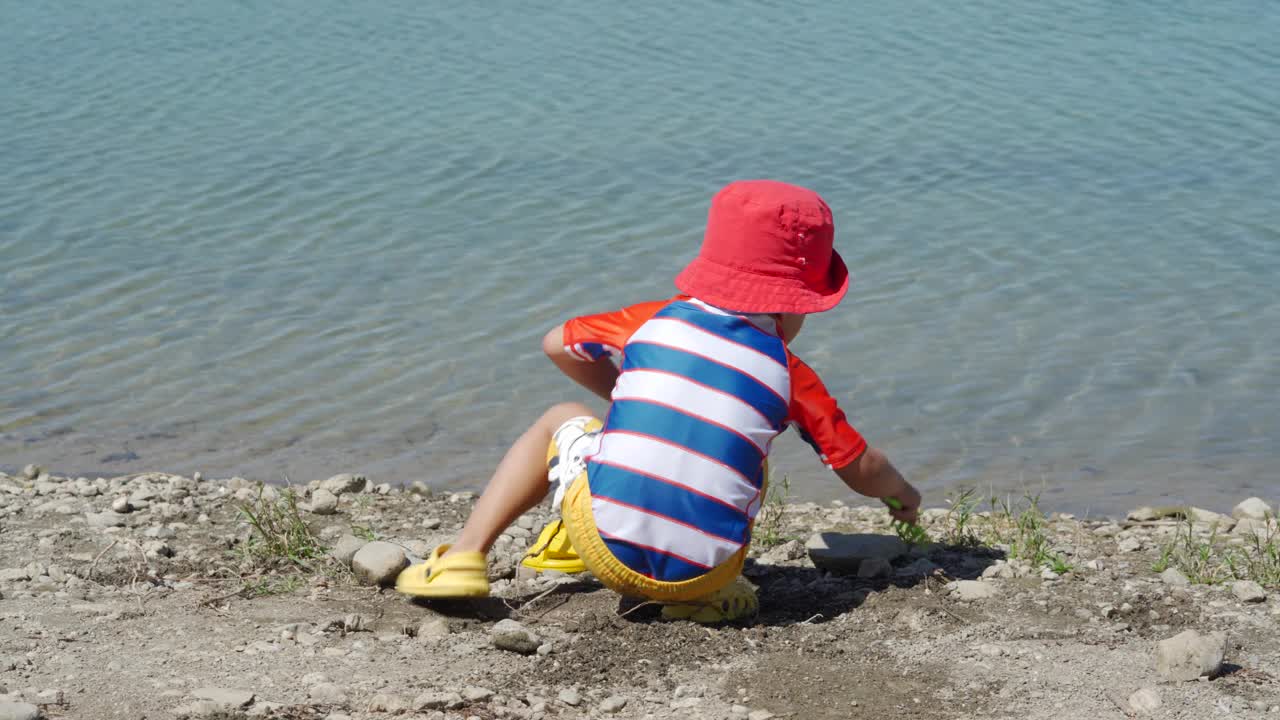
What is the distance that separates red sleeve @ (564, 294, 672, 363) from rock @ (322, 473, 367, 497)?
2022 millimetres

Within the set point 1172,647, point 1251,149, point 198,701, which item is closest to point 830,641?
point 1172,647

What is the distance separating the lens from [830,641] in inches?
146

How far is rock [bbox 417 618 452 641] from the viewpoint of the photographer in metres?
3.70

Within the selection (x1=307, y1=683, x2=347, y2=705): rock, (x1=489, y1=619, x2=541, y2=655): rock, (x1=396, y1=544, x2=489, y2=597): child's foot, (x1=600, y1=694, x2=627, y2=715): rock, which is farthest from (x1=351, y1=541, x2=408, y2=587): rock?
(x1=600, y1=694, x2=627, y2=715): rock

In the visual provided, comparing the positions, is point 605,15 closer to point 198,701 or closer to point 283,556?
point 283,556

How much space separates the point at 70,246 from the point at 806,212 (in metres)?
7.06

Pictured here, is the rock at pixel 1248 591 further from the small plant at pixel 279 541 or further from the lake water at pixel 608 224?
the small plant at pixel 279 541

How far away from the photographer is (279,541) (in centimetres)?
438

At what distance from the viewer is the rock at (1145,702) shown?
3234 mm

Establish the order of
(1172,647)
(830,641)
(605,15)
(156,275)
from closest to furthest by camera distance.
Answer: (1172,647) → (830,641) → (156,275) → (605,15)

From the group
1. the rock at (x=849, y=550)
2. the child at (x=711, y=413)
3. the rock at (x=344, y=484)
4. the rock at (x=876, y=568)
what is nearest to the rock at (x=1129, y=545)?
the rock at (x=849, y=550)

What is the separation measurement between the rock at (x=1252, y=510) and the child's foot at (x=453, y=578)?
3297 millimetres

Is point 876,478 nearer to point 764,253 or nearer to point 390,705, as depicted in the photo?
point 764,253

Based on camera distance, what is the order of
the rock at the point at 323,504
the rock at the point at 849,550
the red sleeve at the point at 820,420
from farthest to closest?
1. the rock at the point at 323,504
2. the rock at the point at 849,550
3. the red sleeve at the point at 820,420
